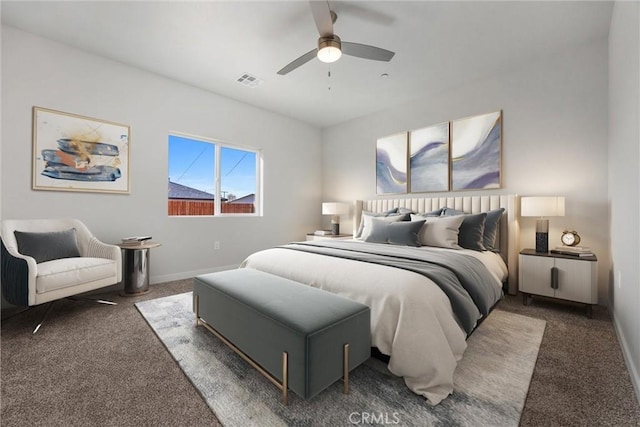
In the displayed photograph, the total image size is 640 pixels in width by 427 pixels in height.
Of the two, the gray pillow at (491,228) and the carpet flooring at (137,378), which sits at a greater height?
the gray pillow at (491,228)

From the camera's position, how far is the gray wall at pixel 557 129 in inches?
108

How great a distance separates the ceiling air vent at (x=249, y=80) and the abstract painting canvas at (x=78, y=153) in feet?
5.10

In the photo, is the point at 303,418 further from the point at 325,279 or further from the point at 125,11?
the point at 125,11

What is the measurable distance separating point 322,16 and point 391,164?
2.75 m

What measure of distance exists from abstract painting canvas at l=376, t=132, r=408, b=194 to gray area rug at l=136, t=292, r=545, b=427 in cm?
268

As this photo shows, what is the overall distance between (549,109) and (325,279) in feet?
10.6

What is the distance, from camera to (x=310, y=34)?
2664 millimetres

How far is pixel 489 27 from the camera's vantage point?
250cm

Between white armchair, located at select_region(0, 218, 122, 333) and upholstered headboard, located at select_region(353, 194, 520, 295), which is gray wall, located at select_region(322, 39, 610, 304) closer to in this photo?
upholstered headboard, located at select_region(353, 194, 520, 295)

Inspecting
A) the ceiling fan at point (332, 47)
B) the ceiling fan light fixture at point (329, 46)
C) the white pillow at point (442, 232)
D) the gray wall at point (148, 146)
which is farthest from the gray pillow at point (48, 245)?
the white pillow at point (442, 232)

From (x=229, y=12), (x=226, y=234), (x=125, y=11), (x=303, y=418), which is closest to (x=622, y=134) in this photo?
(x=303, y=418)

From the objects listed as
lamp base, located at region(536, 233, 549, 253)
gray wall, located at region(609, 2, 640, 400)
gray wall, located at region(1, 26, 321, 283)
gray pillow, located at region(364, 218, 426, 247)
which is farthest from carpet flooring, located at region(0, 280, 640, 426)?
gray pillow, located at region(364, 218, 426, 247)

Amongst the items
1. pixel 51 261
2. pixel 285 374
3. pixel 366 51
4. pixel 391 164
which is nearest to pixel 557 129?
pixel 391 164

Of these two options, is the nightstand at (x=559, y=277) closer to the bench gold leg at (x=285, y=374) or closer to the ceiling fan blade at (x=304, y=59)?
the bench gold leg at (x=285, y=374)
